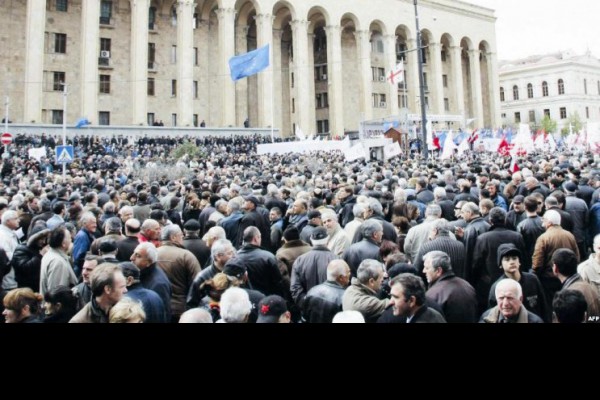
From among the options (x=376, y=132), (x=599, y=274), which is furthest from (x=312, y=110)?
(x=599, y=274)

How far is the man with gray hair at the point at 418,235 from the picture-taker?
20.5ft

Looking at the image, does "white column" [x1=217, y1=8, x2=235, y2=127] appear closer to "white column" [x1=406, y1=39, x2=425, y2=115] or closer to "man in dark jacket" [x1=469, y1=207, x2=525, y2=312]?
"white column" [x1=406, y1=39, x2=425, y2=115]

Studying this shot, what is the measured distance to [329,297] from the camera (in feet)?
14.7

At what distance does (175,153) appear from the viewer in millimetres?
27859

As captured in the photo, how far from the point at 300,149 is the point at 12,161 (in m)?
15.2

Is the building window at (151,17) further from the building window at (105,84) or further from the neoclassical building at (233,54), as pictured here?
the building window at (105,84)

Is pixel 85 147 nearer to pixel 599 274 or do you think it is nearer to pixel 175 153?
pixel 175 153

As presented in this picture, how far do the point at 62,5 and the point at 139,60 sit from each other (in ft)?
23.8

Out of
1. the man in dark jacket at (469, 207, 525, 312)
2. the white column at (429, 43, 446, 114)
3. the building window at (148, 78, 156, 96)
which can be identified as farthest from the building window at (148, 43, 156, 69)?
the man in dark jacket at (469, 207, 525, 312)

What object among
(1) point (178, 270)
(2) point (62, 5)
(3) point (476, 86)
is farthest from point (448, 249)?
(3) point (476, 86)

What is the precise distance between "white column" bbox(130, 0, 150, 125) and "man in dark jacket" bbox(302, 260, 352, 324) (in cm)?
3426

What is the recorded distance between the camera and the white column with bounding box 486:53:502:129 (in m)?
59.0

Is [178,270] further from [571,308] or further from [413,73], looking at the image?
[413,73]

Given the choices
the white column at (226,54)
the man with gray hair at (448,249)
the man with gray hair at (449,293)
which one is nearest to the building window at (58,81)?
the white column at (226,54)
